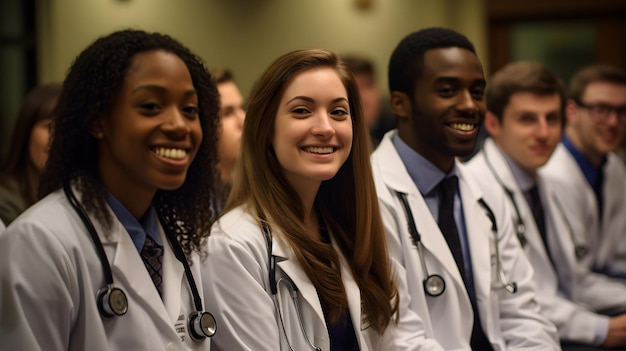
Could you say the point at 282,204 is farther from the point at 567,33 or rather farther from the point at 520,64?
the point at 567,33

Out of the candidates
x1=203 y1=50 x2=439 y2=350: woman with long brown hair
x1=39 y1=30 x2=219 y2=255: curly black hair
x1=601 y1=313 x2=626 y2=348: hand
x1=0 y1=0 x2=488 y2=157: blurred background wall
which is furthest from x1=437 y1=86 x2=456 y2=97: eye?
x1=0 y1=0 x2=488 y2=157: blurred background wall

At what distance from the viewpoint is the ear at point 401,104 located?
2535 mm

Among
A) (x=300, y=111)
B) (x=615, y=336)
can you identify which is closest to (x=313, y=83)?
(x=300, y=111)

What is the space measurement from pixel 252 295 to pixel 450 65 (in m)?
0.96

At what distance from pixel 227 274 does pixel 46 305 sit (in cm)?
51

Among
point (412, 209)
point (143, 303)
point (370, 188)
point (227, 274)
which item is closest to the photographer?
point (143, 303)

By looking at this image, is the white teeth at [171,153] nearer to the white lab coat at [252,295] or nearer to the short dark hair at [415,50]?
the white lab coat at [252,295]

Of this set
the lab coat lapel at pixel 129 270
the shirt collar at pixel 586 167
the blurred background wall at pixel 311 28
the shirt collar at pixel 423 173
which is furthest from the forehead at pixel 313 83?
the blurred background wall at pixel 311 28

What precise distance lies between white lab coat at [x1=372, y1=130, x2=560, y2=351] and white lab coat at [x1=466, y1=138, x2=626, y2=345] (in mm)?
268

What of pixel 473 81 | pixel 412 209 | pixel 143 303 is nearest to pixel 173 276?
pixel 143 303

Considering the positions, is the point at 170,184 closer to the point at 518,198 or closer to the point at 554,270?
the point at 518,198

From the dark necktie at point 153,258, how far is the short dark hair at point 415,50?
100 centimetres

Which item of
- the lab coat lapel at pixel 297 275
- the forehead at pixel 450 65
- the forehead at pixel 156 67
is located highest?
the forehead at pixel 156 67

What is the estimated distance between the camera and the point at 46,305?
1.59 metres
